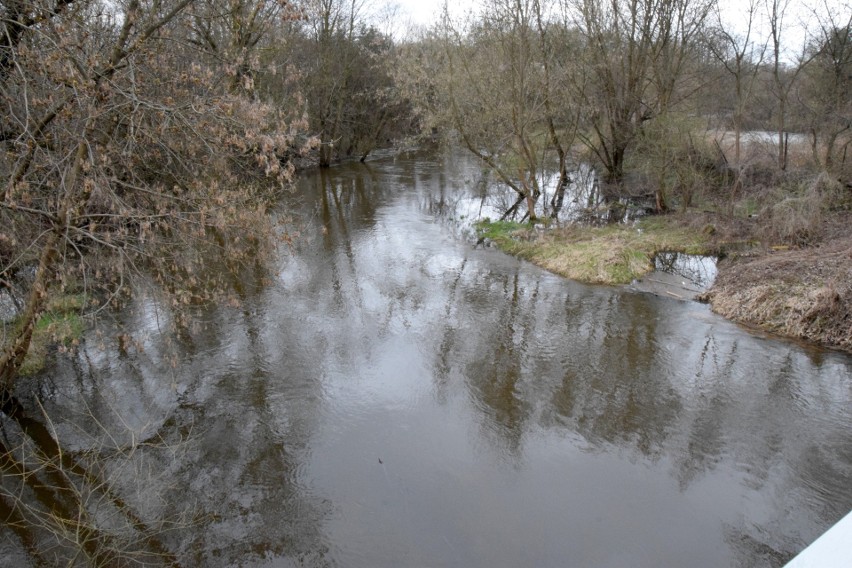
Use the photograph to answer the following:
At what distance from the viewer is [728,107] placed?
2153cm

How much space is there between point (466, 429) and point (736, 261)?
8919mm

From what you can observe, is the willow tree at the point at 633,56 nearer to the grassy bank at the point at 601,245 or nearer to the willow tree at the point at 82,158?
the grassy bank at the point at 601,245

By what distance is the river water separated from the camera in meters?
5.73

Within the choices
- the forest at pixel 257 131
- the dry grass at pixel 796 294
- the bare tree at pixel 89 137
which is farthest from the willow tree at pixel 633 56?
the bare tree at pixel 89 137

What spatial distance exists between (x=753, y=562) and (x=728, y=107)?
2049 centimetres

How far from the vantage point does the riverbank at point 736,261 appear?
962 centimetres

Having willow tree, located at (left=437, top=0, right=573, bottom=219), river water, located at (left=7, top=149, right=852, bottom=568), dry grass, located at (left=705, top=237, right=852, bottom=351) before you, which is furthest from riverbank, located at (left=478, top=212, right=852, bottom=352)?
willow tree, located at (left=437, top=0, right=573, bottom=219)

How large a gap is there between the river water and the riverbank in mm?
611

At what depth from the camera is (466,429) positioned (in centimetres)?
741

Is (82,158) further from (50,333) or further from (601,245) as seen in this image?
(601,245)

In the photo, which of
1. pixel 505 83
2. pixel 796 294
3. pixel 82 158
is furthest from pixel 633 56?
pixel 82 158

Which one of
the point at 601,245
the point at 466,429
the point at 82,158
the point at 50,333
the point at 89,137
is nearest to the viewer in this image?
the point at 82,158

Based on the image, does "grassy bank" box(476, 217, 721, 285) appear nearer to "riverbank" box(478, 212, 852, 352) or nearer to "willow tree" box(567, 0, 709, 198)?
"riverbank" box(478, 212, 852, 352)

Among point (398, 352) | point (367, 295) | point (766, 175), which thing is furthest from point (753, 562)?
point (766, 175)
